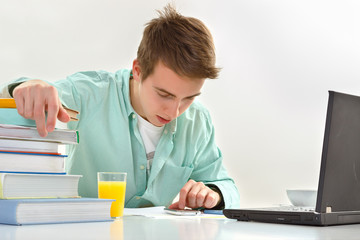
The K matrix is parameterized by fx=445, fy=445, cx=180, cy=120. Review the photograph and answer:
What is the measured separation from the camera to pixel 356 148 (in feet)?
3.10

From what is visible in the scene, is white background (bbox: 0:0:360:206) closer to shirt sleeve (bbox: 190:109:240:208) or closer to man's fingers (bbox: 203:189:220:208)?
shirt sleeve (bbox: 190:109:240:208)

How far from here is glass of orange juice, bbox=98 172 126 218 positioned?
1092mm

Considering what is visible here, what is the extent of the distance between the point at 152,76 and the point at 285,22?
1.68 metres

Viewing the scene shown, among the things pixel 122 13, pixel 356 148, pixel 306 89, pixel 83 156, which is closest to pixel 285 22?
pixel 306 89

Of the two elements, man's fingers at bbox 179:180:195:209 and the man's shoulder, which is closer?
man's fingers at bbox 179:180:195:209

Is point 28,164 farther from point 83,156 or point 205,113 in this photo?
point 205,113

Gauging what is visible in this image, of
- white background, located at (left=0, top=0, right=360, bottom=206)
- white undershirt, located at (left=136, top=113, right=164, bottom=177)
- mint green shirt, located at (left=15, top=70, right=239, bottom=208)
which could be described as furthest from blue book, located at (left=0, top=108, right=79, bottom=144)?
white background, located at (left=0, top=0, right=360, bottom=206)

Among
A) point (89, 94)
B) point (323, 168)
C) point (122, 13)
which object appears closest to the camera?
point (323, 168)

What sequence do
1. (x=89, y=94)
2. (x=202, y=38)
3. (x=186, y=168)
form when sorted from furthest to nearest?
(x=186, y=168)
(x=89, y=94)
(x=202, y=38)

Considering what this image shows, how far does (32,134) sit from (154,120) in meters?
0.81

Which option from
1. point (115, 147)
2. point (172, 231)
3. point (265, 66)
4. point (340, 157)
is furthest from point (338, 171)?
point (265, 66)

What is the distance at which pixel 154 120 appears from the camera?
175 cm

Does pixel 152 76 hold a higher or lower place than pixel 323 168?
higher

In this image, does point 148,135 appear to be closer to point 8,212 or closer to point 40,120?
point 40,120
